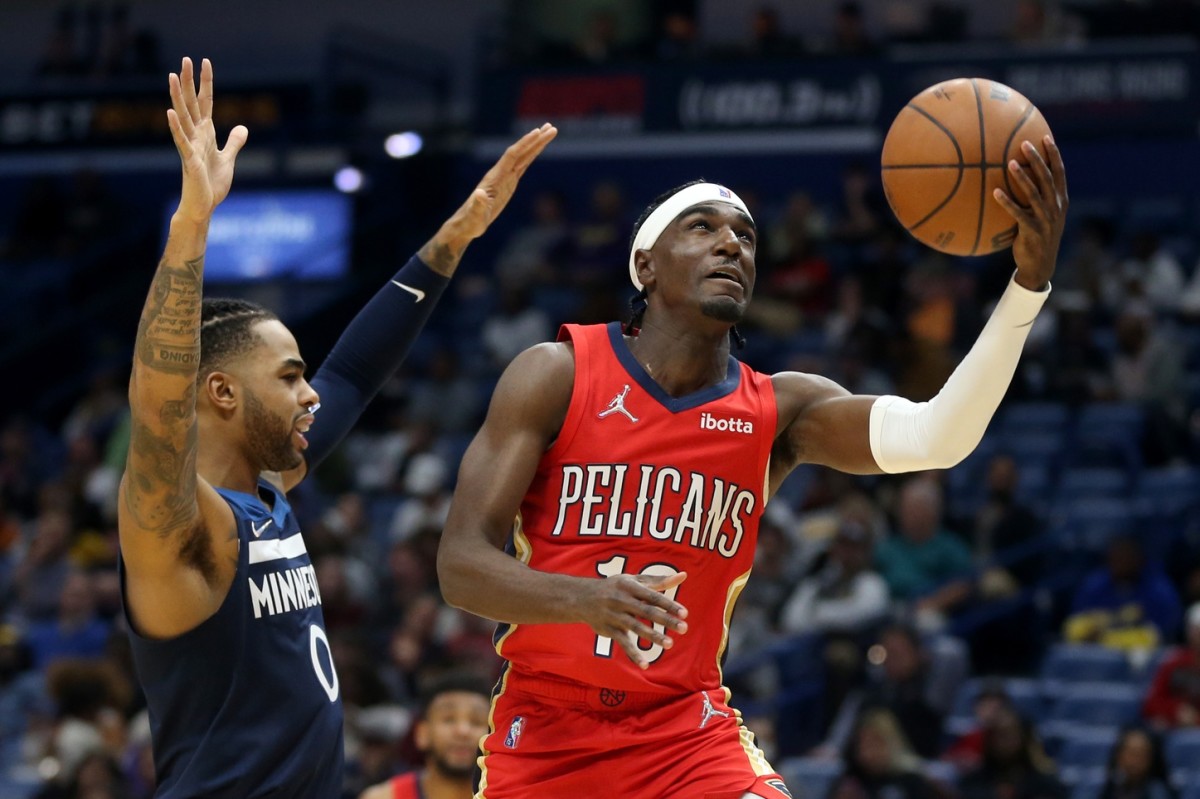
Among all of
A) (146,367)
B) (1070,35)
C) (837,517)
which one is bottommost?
(837,517)

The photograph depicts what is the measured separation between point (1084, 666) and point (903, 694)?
1.29 metres

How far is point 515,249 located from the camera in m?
16.5

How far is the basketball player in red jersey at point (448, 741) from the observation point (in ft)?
19.4

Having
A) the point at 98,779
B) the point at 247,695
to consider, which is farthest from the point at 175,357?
the point at 98,779

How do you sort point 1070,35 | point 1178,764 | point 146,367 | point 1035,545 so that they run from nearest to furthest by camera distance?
1. point 146,367
2. point 1178,764
3. point 1035,545
4. point 1070,35

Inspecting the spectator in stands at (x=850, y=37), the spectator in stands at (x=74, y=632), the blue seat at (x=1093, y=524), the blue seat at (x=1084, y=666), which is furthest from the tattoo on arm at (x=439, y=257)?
the spectator in stands at (x=850, y=37)

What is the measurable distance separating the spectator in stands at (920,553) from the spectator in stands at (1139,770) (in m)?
2.44

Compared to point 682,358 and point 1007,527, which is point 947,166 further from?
point 1007,527

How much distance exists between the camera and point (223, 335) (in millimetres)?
4535

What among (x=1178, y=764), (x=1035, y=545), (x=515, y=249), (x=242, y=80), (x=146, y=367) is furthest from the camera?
(x=242, y=80)

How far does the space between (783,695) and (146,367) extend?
671 cm

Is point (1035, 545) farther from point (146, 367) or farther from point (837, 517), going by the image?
point (146, 367)

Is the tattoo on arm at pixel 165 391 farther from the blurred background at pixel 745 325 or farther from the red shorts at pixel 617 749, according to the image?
the blurred background at pixel 745 325

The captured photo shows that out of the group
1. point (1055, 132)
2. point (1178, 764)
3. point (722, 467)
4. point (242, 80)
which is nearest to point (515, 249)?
point (242, 80)
